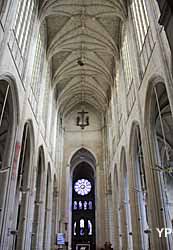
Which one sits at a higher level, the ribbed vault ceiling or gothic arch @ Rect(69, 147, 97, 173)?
the ribbed vault ceiling

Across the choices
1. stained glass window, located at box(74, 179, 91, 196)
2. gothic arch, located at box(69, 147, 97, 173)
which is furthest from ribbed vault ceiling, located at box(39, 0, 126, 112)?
stained glass window, located at box(74, 179, 91, 196)

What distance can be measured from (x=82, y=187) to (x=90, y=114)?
11.6 m

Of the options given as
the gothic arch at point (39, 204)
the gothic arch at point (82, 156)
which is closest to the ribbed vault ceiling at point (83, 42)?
the gothic arch at point (82, 156)

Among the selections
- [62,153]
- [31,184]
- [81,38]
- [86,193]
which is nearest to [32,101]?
[31,184]

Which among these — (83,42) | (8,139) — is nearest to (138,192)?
(8,139)

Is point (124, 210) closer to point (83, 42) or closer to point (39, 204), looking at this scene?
point (39, 204)

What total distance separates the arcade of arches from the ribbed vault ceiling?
74mm

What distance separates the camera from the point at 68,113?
28.2 meters

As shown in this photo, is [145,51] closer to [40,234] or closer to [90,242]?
[40,234]

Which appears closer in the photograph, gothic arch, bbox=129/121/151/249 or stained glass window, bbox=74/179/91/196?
gothic arch, bbox=129/121/151/249

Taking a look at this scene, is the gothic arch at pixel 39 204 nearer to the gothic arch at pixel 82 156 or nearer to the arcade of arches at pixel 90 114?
the arcade of arches at pixel 90 114

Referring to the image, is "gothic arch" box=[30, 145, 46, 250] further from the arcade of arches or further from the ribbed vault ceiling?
the ribbed vault ceiling

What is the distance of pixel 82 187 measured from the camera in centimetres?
3462

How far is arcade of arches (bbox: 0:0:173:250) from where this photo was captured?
9.80m
